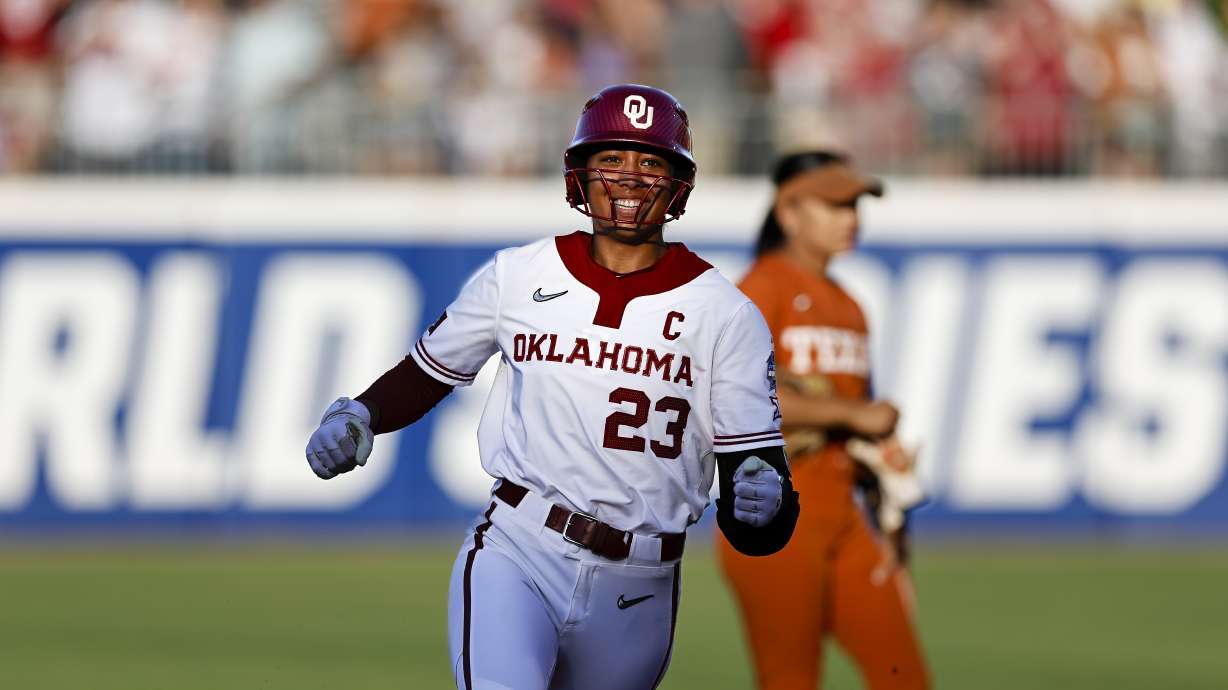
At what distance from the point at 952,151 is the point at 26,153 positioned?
24.4 ft

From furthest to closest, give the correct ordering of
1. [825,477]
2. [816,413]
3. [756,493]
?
[825,477] < [816,413] < [756,493]

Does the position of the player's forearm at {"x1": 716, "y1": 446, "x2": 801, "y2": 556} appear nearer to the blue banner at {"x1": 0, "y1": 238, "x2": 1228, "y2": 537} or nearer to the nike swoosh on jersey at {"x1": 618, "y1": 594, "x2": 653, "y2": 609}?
the nike swoosh on jersey at {"x1": 618, "y1": 594, "x2": 653, "y2": 609}

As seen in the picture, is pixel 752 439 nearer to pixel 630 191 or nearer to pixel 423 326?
pixel 630 191

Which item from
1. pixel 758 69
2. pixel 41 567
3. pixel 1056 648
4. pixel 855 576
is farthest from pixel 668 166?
pixel 758 69

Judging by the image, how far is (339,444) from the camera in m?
5.76

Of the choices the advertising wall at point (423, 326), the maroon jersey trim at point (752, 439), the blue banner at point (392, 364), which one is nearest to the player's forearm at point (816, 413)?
the maroon jersey trim at point (752, 439)

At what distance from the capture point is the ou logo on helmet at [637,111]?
596cm

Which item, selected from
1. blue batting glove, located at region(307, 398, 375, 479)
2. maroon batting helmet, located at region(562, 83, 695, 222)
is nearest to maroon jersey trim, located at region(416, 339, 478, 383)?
blue batting glove, located at region(307, 398, 375, 479)

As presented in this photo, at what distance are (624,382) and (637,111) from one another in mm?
795

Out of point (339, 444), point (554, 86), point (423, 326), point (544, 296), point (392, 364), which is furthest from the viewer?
point (554, 86)

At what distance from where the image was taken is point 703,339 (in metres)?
5.88

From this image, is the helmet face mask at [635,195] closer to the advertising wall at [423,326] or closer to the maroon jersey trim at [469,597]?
the maroon jersey trim at [469,597]

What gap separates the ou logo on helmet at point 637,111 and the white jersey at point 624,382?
411 mm

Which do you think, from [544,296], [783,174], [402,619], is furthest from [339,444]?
[402,619]
